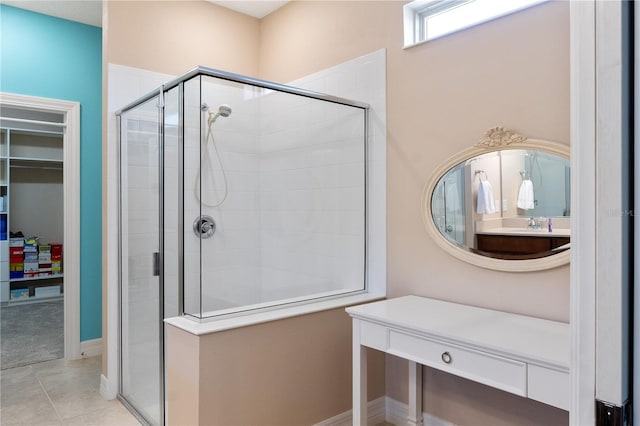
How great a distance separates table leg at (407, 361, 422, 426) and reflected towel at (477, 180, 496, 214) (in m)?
0.90

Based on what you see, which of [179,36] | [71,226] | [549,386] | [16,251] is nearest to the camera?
[549,386]

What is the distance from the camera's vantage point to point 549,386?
4.72ft

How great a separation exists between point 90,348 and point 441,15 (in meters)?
3.63

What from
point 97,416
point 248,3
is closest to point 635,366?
point 97,416

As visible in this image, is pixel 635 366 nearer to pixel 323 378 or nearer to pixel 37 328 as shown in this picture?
pixel 323 378

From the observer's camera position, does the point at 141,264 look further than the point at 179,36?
No

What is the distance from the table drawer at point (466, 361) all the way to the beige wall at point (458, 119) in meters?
0.48

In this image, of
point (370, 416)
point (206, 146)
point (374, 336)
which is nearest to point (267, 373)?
point (374, 336)

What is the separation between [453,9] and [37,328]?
15.8 feet

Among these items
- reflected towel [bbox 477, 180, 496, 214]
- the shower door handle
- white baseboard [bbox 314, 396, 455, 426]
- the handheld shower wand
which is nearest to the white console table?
white baseboard [bbox 314, 396, 455, 426]

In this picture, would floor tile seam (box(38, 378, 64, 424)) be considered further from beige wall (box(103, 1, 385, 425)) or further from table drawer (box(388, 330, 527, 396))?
table drawer (box(388, 330, 527, 396))

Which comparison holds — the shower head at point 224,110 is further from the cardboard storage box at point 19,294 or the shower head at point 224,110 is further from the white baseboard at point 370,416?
the cardboard storage box at point 19,294

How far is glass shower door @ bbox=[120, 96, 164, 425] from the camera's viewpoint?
2.49 metres

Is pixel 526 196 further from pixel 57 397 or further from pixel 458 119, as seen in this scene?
pixel 57 397
